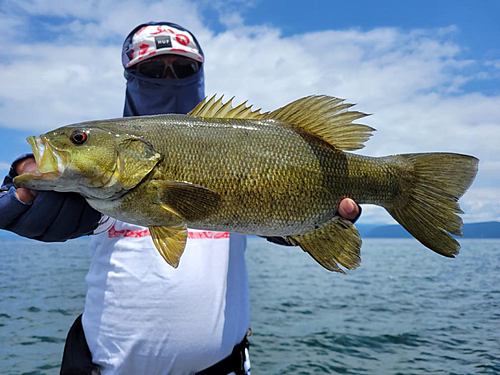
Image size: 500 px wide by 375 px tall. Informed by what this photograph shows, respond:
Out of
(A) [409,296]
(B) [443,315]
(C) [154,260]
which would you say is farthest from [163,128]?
(A) [409,296]

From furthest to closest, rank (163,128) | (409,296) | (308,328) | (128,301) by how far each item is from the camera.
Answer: (409,296) → (308,328) → (128,301) → (163,128)

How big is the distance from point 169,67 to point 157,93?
0.88ft

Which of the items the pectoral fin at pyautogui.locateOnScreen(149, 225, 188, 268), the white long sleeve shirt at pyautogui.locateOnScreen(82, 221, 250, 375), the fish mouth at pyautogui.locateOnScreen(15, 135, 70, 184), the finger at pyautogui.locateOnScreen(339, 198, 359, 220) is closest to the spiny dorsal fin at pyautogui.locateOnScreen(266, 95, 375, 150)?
the finger at pyautogui.locateOnScreen(339, 198, 359, 220)

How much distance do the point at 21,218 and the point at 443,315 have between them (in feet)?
48.7

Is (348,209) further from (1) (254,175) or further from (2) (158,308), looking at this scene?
(2) (158,308)

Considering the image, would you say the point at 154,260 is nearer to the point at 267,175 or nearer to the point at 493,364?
the point at 267,175

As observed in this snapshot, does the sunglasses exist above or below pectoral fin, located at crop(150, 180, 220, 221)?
above

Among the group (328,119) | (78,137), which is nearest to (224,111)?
(328,119)

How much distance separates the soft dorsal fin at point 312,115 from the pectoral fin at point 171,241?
0.66m

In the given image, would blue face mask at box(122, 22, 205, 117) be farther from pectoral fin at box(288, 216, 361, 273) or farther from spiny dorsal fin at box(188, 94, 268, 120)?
pectoral fin at box(288, 216, 361, 273)

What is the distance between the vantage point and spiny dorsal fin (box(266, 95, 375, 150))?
7.26 feet

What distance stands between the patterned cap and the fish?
1630mm

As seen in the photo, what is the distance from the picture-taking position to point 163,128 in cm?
207

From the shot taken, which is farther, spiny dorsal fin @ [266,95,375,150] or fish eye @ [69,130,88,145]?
spiny dorsal fin @ [266,95,375,150]
